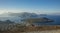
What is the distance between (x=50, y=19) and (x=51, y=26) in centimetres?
30

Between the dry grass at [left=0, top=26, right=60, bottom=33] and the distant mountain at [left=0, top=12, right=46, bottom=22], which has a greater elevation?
the distant mountain at [left=0, top=12, right=46, bottom=22]

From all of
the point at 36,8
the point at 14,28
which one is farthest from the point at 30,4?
the point at 14,28

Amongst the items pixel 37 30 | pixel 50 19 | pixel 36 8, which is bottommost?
pixel 37 30

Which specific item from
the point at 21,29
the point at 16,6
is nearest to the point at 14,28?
the point at 21,29

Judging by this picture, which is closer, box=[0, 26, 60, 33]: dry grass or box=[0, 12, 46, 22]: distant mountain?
box=[0, 26, 60, 33]: dry grass

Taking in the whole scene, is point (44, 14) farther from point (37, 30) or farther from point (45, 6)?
point (37, 30)

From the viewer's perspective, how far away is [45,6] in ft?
22.3

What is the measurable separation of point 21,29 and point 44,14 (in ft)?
3.92

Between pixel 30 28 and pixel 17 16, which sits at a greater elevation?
pixel 17 16

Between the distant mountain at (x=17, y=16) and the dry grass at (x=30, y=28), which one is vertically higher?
the distant mountain at (x=17, y=16)

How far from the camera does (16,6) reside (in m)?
6.64

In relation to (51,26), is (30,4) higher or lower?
higher

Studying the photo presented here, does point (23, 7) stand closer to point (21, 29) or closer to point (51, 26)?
point (21, 29)

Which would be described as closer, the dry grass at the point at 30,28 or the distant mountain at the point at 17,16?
the dry grass at the point at 30,28
